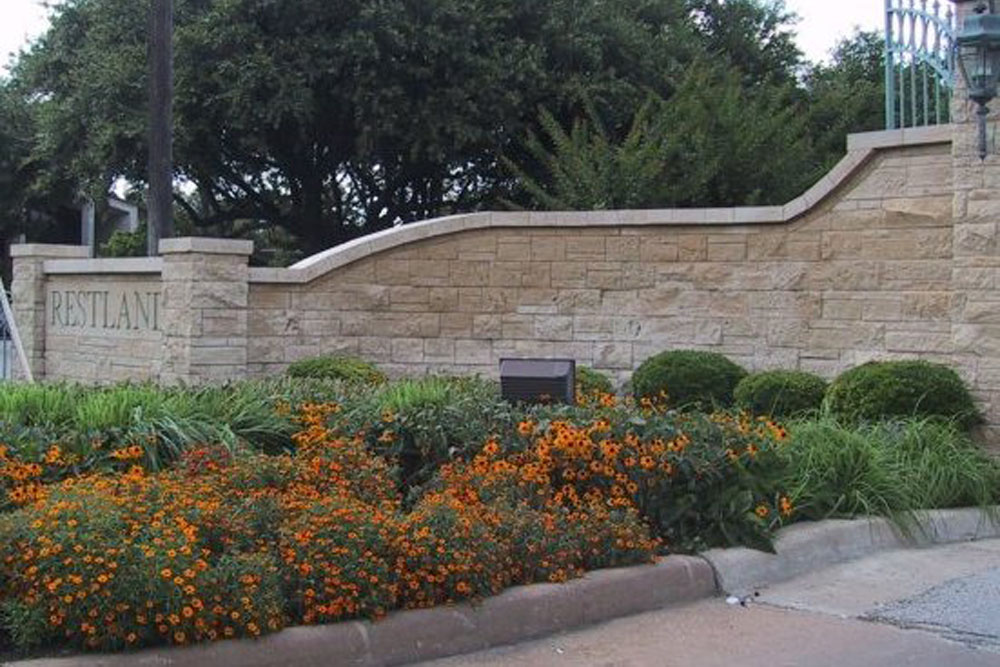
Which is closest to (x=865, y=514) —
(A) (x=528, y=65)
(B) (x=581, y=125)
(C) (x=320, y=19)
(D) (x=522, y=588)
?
(D) (x=522, y=588)

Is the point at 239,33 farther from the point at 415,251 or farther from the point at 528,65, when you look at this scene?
the point at 415,251

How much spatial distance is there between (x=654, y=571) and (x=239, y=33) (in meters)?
14.9

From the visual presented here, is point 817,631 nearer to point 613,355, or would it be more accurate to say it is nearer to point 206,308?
point 613,355

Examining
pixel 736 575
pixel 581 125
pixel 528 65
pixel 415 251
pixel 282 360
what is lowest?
pixel 736 575

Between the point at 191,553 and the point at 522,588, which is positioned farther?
the point at 522,588

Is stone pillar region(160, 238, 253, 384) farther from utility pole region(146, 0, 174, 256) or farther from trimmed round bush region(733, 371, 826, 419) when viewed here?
trimmed round bush region(733, 371, 826, 419)

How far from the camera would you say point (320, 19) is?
1903 cm

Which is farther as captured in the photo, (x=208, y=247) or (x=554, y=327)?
(x=554, y=327)

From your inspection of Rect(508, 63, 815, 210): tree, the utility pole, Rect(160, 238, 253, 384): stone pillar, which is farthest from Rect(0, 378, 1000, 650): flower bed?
the utility pole

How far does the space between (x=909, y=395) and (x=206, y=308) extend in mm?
6890

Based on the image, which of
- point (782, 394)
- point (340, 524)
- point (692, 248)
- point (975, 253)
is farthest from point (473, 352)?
point (340, 524)

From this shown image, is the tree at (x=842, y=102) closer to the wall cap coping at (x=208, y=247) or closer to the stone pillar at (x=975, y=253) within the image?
the stone pillar at (x=975, y=253)

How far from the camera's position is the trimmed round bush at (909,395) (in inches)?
376

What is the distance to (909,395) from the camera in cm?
957
